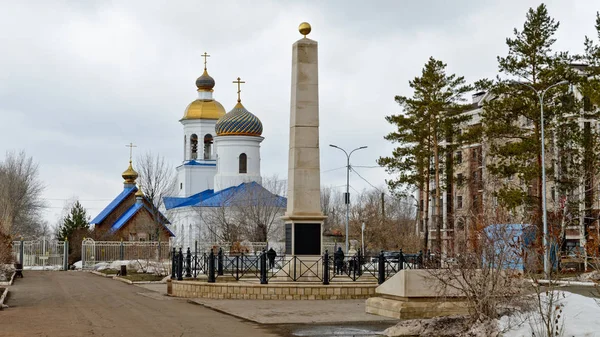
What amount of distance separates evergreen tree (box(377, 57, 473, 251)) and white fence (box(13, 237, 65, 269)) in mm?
23862

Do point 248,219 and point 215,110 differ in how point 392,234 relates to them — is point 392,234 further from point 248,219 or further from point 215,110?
point 215,110

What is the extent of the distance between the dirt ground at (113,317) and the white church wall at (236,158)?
45752 millimetres

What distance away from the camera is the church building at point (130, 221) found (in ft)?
217

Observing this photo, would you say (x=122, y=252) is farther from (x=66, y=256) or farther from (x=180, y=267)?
(x=180, y=267)

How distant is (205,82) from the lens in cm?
Answer: 8019

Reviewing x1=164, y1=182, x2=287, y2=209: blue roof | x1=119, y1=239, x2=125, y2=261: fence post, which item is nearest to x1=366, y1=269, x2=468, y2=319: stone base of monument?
x1=119, y1=239, x2=125, y2=261: fence post

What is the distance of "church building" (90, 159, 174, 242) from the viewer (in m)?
66.1

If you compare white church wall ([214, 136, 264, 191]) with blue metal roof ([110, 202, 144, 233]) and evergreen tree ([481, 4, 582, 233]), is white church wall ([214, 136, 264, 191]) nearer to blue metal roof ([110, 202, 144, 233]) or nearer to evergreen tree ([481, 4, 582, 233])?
blue metal roof ([110, 202, 144, 233])

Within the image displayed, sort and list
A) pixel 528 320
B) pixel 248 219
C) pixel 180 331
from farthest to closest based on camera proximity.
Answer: pixel 248 219
pixel 180 331
pixel 528 320

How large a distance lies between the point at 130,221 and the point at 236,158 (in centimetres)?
1058

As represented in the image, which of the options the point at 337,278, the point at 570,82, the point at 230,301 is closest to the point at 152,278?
the point at 337,278

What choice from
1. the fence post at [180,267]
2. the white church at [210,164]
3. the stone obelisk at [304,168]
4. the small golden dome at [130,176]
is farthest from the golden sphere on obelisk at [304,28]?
the small golden dome at [130,176]

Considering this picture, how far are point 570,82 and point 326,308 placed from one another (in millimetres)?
25658

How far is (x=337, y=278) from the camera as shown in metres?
27.8
